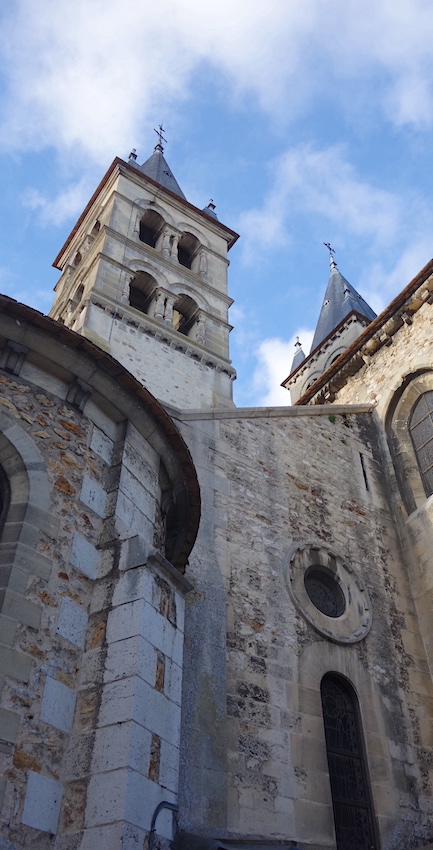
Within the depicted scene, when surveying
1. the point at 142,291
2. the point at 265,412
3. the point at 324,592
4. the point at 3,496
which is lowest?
the point at 3,496

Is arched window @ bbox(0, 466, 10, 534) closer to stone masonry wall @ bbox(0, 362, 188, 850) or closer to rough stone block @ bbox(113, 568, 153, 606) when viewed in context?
stone masonry wall @ bbox(0, 362, 188, 850)

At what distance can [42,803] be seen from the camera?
399cm

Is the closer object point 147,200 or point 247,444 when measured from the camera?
point 247,444

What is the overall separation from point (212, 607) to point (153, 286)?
14.4 m

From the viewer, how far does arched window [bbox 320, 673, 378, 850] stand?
6.61 metres

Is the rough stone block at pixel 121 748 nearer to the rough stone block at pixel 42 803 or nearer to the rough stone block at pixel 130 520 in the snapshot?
the rough stone block at pixel 42 803

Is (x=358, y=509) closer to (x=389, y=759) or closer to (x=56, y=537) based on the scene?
(x=389, y=759)

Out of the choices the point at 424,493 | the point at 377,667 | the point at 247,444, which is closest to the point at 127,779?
the point at 377,667

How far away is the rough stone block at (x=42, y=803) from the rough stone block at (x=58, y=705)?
12.4 inches

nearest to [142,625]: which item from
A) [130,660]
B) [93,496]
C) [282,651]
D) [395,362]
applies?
[130,660]

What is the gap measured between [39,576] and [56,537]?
0.37 metres

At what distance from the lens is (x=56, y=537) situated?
4.98 m

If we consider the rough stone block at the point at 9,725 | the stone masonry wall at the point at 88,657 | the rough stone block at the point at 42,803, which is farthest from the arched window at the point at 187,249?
the rough stone block at the point at 42,803

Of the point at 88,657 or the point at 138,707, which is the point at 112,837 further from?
the point at 88,657
